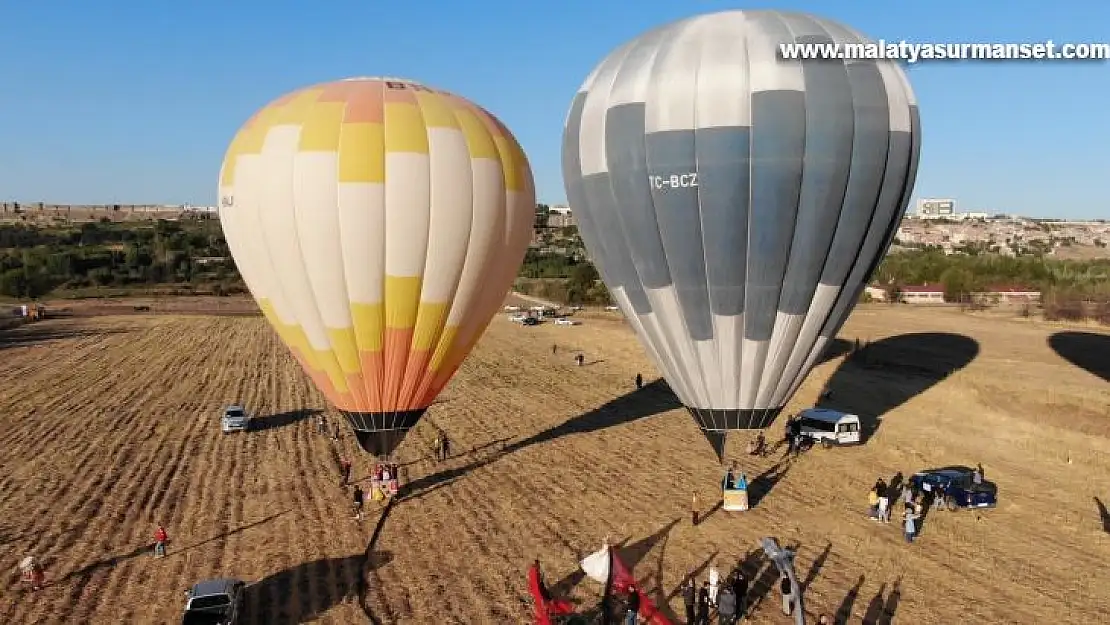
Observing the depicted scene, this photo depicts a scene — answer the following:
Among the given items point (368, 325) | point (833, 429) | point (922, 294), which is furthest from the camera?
point (922, 294)

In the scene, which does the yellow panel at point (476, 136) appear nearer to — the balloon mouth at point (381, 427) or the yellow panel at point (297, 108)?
the yellow panel at point (297, 108)

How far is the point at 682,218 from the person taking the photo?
49.2 feet

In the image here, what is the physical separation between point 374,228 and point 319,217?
40.8 inches

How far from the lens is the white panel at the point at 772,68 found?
1427 centimetres

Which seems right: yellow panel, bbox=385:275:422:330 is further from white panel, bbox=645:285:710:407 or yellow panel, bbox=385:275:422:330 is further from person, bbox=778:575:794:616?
person, bbox=778:575:794:616

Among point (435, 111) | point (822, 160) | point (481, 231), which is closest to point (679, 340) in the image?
point (822, 160)

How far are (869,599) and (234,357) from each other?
3521cm

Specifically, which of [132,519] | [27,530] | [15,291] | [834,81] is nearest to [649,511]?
[834,81]

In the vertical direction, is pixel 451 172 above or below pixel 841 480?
above

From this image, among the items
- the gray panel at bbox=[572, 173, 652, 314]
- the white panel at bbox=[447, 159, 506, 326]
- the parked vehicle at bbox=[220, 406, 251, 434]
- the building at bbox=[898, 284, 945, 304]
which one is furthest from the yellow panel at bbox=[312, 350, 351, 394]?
the building at bbox=[898, 284, 945, 304]

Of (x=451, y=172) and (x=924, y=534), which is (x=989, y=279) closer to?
(x=924, y=534)

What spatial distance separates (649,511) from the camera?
1741 cm

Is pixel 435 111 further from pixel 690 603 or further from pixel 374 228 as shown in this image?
pixel 690 603

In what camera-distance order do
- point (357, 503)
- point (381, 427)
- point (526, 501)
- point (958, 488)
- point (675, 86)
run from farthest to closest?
1. point (526, 501)
2. point (958, 488)
3. point (357, 503)
4. point (381, 427)
5. point (675, 86)
